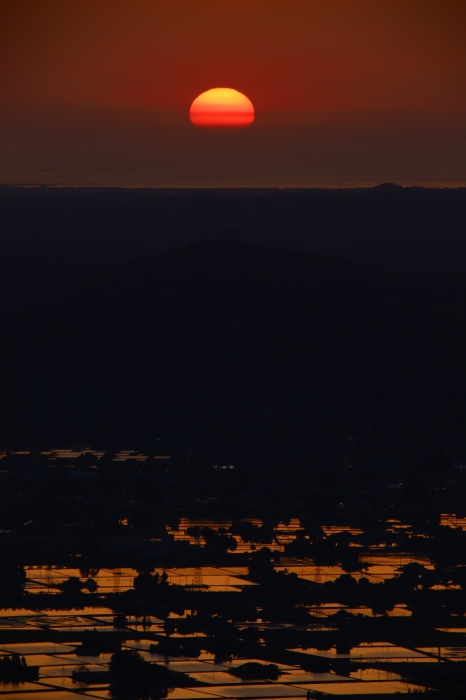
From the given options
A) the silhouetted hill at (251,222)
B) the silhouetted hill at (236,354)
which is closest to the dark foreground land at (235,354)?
the silhouetted hill at (236,354)

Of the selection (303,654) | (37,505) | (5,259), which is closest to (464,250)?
(5,259)

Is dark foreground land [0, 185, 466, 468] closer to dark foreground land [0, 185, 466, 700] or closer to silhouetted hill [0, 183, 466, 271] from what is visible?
dark foreground land [0, 185, 466, 700]

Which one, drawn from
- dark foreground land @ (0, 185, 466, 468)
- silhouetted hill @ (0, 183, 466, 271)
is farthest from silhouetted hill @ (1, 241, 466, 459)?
silhouetted hill @ (0, 183, 466, 271)

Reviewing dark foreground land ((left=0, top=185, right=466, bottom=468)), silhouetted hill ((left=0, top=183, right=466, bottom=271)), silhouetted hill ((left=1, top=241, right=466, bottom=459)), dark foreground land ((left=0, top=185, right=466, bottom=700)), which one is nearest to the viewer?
dark foreground land ((left=0, top=185, right=466, bottom=700))

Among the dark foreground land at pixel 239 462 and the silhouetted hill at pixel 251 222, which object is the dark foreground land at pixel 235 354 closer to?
the dark foreground land at pixel 239 462

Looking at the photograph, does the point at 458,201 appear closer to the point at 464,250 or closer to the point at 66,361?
the point at 464,250

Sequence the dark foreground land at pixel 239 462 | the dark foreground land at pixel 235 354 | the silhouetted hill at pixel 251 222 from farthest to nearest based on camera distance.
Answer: the silhouetted hill at pixel 251 222 → the dark foreground land at pixel 235 354 → the dark foreground land at pixel 239 462
